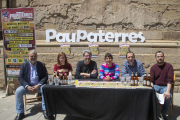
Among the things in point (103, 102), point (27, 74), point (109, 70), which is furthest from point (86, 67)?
point (27, 74)

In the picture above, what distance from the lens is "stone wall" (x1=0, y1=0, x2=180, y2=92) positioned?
15.4 feet

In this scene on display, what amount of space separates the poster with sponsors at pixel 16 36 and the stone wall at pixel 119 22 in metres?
0.51

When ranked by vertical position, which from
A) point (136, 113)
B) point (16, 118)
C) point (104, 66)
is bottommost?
point (16, 118)

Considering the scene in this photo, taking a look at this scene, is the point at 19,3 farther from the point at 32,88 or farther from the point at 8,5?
the point at 32,88

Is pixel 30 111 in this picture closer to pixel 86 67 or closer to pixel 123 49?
pixel 86 67

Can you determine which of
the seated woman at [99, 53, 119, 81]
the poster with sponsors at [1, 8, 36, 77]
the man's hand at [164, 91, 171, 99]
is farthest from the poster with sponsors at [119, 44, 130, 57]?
the poster with sponsors at [1, 8, 36, 77]

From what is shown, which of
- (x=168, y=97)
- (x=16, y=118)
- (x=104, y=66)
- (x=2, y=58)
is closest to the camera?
(x=168, y=97)

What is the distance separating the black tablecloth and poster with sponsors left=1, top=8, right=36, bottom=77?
226 centimetres

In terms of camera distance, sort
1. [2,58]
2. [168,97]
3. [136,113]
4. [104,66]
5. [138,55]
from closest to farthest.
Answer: [136,113] < [168,97] < [104,66] < [138,55] < [2,58]

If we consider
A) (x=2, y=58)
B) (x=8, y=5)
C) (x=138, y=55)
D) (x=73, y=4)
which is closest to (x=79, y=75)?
(x=138, y=55)

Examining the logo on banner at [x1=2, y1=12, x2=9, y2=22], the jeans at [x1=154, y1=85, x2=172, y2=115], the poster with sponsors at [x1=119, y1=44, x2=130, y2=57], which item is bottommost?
the jeans at [x1=154, y1=85, x2=172, y2=115]

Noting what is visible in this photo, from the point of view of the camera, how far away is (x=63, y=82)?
2865mm

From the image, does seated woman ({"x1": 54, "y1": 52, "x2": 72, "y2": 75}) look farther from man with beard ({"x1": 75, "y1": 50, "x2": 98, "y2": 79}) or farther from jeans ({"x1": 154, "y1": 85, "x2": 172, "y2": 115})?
jeans ({"x1": 154, "y1": 85, "x2": 172, "y2": 115})

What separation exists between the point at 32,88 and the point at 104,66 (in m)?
1.71
